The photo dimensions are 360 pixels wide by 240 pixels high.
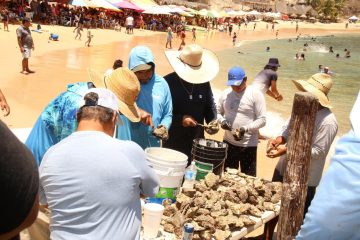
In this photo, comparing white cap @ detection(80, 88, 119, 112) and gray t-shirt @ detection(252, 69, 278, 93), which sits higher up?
white cap @ detection(80, 88, 119, 112)

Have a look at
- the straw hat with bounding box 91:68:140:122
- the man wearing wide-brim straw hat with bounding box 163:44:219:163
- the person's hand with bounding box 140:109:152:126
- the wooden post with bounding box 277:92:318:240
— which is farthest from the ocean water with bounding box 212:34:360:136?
the straw hat with bounding box 91:68:140:122

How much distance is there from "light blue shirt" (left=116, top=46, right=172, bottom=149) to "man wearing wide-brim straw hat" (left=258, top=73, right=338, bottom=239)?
130 cm

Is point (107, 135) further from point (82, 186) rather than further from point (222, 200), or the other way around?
point (222, 200)

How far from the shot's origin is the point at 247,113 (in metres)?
5.46

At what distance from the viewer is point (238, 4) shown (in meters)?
85.8

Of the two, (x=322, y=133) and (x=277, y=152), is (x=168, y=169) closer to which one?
(x=277, y=152)

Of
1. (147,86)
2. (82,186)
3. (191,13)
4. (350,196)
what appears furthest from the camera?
(191,13)

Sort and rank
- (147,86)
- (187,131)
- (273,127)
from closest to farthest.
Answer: (147,86)
(187,131)
(273,127)

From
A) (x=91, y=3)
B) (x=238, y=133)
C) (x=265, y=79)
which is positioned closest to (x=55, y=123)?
(x=238, y=133)

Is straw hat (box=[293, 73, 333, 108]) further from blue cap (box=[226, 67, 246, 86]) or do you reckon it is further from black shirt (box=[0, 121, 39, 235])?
black shirt (box=[0, 121, 39, 235])

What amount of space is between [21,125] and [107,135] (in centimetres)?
722

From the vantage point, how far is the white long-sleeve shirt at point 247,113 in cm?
541

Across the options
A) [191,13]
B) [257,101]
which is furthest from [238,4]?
[257,101]

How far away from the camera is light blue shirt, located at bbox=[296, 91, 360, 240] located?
1428 millimetres
